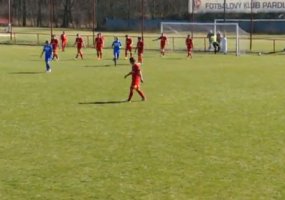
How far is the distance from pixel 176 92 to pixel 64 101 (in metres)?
4.66

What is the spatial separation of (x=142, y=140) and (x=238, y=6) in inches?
1949

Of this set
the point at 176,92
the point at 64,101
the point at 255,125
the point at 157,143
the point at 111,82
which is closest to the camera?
the point at 157,143

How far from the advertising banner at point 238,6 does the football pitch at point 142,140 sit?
35197 mm

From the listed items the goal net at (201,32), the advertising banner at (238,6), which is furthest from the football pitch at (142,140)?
the advertising banner at (238,6)

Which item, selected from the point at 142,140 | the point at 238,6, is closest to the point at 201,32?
the point at 238,6

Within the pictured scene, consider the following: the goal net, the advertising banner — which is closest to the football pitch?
the goal net

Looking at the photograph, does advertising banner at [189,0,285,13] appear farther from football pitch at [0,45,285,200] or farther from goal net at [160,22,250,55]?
football pitch at [0,45,285,200]

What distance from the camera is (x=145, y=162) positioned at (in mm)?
11164

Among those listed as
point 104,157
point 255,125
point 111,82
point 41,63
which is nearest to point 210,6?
point 41,63

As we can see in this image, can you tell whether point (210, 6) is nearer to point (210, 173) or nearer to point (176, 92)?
point (176, 92)

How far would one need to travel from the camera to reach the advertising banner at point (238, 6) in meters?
59.2

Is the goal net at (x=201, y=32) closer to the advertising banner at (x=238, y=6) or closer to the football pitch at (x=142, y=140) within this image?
the advertising banner at (x=238, y=6)

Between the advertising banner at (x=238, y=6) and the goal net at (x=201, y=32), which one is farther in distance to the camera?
the advertising banner at (x=238, y=6)

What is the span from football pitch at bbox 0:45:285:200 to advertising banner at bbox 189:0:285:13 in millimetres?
35197
